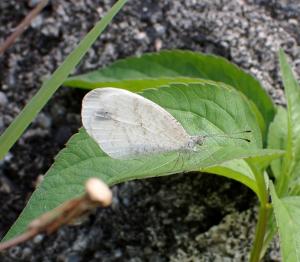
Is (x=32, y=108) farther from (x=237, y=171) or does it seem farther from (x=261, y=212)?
(x=261, y=212)

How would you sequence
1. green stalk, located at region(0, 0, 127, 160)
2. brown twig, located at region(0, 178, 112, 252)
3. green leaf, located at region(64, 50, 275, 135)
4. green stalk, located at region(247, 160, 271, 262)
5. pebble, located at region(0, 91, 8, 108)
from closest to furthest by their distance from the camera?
brown twig, located at region(0, 178, 112, 252) < green stalk, located at region(0, 0, 127, 160) < green stalk, located at region(247, 160, 271, 262) < green leaf, located at region(64, 50, 275, 135) < pebble, located at region(0, 91, 8, 108)

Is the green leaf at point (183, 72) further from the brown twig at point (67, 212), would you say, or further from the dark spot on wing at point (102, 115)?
the brown twig at point (67, 212)

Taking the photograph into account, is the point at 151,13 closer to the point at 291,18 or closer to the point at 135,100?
the point at 291,18

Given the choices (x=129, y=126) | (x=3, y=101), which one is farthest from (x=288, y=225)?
(x=3, y=101)

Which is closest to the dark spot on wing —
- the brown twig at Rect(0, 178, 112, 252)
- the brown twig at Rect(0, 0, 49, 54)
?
the brown twig at Rect(0, 0, 49, 54)

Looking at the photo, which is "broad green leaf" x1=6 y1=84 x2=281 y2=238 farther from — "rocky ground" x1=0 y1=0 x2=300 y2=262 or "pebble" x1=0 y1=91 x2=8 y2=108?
"pebble" x1=0 y1=91 x2=8 y2=108

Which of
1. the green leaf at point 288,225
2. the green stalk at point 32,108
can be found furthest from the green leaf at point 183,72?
the green stalk at point 32,108

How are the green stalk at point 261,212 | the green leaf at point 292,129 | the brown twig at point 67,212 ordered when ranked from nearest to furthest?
the brown twig at point 67,212, the green stalk at point 261,212, the green leaf at point 292,129
